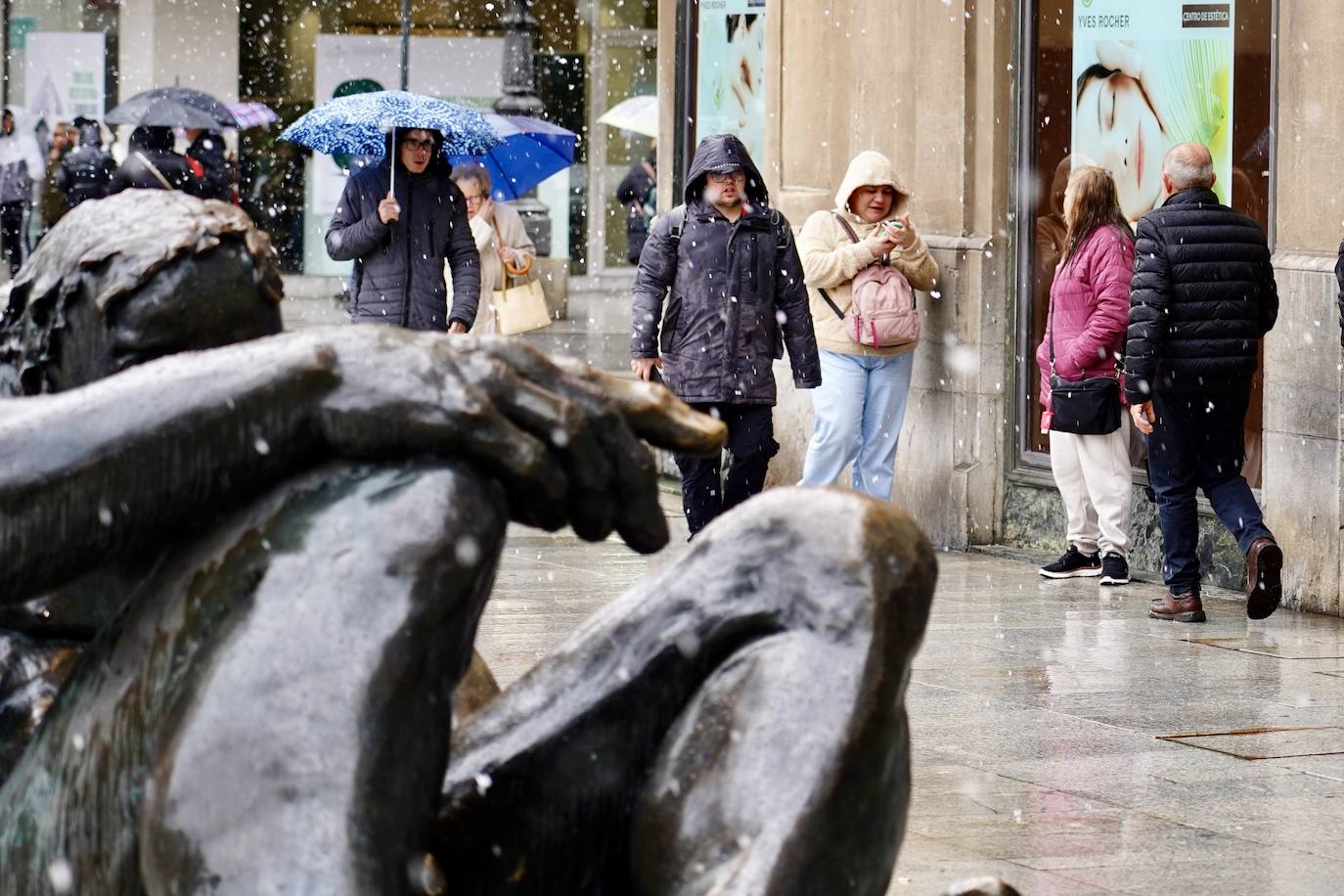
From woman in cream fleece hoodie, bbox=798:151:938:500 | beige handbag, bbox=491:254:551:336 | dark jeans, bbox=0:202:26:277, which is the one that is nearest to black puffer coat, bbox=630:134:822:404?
woman in cream fleece hoodie, bbox=798:151:938:500

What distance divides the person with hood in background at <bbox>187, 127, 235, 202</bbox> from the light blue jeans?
342 inches

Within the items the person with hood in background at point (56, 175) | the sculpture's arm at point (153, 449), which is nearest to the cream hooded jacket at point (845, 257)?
the sculpture's arm at point (153, 449)

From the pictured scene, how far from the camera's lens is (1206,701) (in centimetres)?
768

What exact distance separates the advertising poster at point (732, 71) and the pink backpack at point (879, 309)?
2.78 meters

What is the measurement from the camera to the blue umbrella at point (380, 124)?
12773mm

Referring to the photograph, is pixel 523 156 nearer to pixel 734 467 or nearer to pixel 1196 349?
pixel 734 467

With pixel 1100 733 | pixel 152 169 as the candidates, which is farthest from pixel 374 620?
pixel 152 169

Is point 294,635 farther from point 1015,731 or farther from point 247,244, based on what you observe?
point 1015,731

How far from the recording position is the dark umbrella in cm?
1919

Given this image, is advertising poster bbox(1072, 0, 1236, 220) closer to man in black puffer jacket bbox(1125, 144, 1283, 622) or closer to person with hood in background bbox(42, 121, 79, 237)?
man in black puffer jacket bbox(1125, 144, 1283, 622)

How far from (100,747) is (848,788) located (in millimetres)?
628

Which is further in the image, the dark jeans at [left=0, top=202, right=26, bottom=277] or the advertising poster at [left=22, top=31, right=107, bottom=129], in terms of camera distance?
the advertising poster at [left=22, top=31, right=107, bottom=129]

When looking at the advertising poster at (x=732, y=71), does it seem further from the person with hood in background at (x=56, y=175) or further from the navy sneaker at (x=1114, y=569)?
the person with hood in background at (x=56, y=175)

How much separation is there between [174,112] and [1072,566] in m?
10.8
